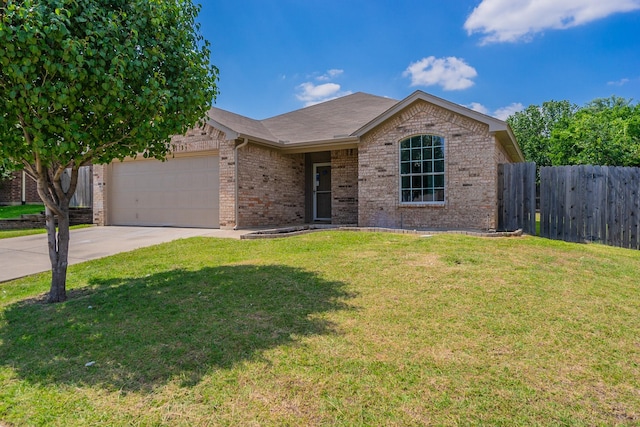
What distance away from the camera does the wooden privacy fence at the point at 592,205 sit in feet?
30.2

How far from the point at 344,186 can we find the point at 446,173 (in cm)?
423

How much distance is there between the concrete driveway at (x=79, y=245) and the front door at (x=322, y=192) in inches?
183

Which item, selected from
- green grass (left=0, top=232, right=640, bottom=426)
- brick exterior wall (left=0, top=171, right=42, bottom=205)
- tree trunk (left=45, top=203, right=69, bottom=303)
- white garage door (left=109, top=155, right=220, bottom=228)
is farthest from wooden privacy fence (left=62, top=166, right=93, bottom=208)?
tree trunk (left=45, top=203, right=69, bottom=303)

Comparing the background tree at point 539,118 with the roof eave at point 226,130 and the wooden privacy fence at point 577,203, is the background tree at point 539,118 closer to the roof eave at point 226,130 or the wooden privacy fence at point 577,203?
the wooden privacy fence at point 577,203

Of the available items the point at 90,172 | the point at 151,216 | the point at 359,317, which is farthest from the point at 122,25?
the point at 90,172

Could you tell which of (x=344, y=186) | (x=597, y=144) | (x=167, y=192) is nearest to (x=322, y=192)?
(x=344, y=186)

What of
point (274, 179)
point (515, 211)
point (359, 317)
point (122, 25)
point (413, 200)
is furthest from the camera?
point (274, 179)

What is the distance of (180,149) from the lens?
12.6 meters

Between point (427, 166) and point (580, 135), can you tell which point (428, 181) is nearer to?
point (427, 166)

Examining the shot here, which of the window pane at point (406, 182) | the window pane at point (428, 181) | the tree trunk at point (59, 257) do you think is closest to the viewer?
the tree trunk at point (59, 257)

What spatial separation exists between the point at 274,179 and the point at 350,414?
1142 centimetres

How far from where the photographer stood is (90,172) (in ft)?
56.3

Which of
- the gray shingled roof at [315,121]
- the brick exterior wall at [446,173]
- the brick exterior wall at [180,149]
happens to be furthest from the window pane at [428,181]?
the brick exterior wall at [180,149]

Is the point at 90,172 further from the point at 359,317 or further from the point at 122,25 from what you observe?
the point at 359,317
